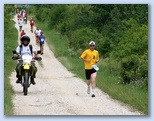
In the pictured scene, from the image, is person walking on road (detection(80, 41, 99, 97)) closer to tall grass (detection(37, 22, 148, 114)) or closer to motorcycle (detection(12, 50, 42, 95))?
tall grass (detection(37, 22, 148, 114))

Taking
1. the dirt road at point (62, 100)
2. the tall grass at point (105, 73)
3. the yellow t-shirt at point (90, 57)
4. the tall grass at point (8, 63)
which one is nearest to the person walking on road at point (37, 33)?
the tall grass at point (105, 73)

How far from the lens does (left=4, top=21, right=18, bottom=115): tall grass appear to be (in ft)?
33.8

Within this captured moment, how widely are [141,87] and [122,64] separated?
1750 millimetres

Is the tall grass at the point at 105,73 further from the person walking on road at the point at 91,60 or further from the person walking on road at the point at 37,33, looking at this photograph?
the person walking on road at the point at 91,60

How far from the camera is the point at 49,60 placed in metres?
18.4

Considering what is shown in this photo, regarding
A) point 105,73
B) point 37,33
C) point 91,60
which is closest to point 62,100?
point 91,60

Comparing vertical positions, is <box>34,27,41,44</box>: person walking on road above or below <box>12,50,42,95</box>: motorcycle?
above

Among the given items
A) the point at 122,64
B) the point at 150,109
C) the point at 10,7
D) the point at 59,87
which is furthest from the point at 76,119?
the point at 122,64

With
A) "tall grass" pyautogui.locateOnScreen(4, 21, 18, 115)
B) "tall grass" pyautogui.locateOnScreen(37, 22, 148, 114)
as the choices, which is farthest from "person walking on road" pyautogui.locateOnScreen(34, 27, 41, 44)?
"tall grass" pyautogui.locateOnScreen(4, 21, 18, 115)

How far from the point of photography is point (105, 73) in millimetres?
15383

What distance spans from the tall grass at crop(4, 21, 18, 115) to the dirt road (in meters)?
0.13

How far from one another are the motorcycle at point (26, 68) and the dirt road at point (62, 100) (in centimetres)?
24

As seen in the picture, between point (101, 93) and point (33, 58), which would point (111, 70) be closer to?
point (101, 93)

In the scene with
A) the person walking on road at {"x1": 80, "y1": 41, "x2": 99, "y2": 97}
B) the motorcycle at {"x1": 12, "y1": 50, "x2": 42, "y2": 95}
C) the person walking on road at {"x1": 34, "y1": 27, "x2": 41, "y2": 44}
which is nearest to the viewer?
the motorcycle at {"x1": 12, "y1": 50, "x2": 42, "y2": 95}
